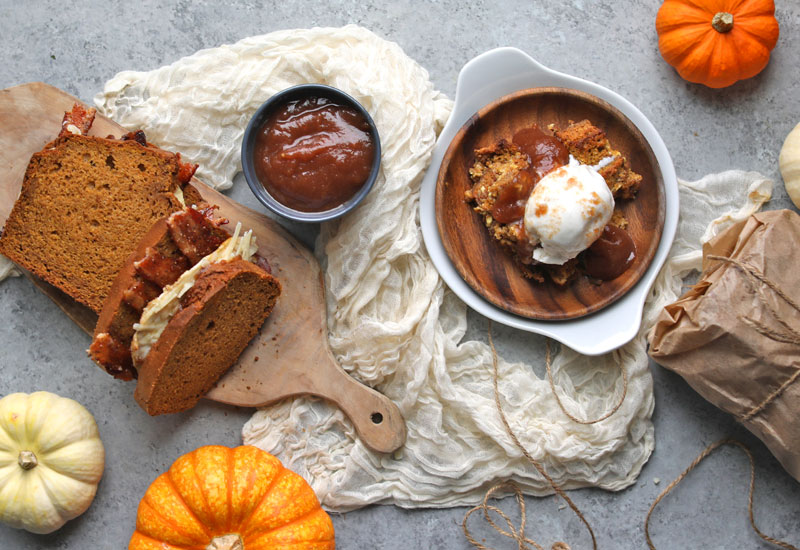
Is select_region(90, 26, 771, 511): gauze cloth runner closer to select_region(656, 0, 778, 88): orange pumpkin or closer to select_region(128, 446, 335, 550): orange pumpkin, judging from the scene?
select_region(128, 446, 335, 550): orange pumpkin

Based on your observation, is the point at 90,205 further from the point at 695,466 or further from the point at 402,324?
the point at 695,466

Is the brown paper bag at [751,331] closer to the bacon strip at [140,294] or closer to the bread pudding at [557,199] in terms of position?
the bread pudding at [557,199]

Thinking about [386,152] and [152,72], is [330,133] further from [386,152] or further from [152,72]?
[152,72]

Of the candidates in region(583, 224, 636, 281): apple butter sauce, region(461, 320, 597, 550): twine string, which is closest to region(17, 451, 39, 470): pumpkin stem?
region(461, 320, 597, 550): twine string

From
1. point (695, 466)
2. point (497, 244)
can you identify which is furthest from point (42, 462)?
point (695, 466)

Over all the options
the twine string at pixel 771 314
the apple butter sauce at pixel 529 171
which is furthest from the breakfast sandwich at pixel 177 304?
the twine string at pixel 771 314

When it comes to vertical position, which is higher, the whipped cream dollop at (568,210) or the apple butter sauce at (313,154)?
the apple butter sauce at (313,154)

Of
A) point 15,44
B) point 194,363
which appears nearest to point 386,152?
point 194,363
